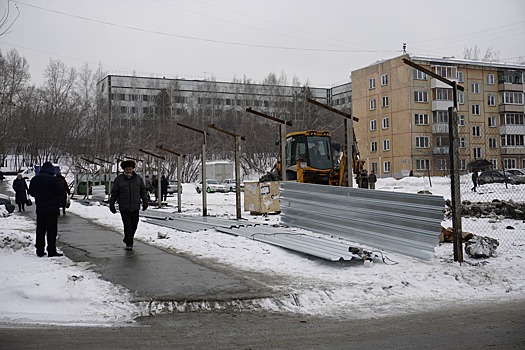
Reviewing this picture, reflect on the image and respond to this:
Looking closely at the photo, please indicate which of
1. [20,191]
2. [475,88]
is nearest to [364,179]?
[20,191]

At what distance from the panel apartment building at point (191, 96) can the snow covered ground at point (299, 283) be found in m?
63.7

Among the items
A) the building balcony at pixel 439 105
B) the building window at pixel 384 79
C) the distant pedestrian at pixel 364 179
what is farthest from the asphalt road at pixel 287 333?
the building window at pixel 384 79

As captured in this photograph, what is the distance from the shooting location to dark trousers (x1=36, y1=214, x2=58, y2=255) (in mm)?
9938

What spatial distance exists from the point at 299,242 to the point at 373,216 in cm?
158

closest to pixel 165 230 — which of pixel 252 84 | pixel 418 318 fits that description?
pixel 418 318

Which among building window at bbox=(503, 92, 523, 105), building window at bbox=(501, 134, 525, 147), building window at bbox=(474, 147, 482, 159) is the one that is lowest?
building window at bbox=(474, 147, 482, 159)

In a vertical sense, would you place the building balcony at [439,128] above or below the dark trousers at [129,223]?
above

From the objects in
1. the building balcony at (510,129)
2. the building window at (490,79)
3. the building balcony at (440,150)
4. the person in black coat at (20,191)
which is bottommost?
the person in black coat at (20,191)

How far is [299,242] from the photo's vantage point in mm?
11086

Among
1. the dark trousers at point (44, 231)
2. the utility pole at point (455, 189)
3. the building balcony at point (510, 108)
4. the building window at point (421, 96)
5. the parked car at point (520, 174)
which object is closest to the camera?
the utility pole at point (455, 189)

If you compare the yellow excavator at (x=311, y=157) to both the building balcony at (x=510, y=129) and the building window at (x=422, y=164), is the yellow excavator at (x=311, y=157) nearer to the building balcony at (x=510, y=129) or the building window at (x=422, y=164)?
the building balcony at (x=510, y=129)

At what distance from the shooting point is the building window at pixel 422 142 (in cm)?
6069

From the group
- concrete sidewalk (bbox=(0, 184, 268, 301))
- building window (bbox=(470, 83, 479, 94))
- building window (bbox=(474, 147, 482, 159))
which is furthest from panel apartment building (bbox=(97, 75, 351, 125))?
concrete sidewalk (bbox=(0, 184, 268, 301))

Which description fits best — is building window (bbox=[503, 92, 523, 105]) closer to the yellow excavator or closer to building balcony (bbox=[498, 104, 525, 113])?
building balcony (bbox=[498, 104, 525, 113])
